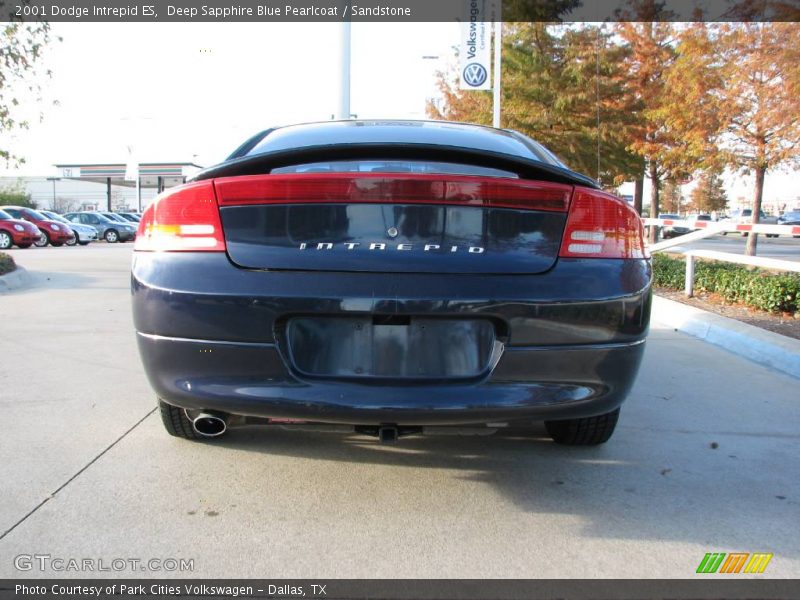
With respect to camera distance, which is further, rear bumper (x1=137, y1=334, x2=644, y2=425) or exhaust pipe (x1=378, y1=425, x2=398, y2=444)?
exhaust pipe (x1=378, y1=425, x2=398, y2=444)

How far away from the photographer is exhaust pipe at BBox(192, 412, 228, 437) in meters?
2.62

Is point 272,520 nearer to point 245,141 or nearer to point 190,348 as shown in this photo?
point 190,348

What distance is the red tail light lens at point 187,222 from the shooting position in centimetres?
240

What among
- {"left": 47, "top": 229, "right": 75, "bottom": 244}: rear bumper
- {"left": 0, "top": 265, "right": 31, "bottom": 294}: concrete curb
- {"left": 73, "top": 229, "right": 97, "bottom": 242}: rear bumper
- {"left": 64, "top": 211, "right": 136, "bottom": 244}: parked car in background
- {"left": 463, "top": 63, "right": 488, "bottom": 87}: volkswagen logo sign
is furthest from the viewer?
{"left": 64, "top": 211, "right": 136, "bottom": 244}: parked car in background

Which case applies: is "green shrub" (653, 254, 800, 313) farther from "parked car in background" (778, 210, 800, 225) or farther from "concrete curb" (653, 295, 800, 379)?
"parked car in background" (778, 210, 800, 225)

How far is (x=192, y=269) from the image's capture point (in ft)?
7.83

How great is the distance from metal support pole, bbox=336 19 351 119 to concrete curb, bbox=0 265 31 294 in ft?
21.2

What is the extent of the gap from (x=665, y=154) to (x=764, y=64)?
529cm

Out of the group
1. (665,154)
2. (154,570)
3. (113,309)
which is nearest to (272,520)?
(154,570)

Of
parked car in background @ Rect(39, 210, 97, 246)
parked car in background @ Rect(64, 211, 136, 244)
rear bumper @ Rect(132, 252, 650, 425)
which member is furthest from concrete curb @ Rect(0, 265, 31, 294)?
parked car in background @ Rect(64, 211, 136, 244)

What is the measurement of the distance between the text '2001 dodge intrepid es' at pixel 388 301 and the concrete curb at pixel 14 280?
8224 millimetres

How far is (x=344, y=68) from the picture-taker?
42.3 ft

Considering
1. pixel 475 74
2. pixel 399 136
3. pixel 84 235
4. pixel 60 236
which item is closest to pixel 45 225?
pixel 60 236

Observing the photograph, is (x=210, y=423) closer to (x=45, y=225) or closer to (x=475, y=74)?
(x=475, y=74)
